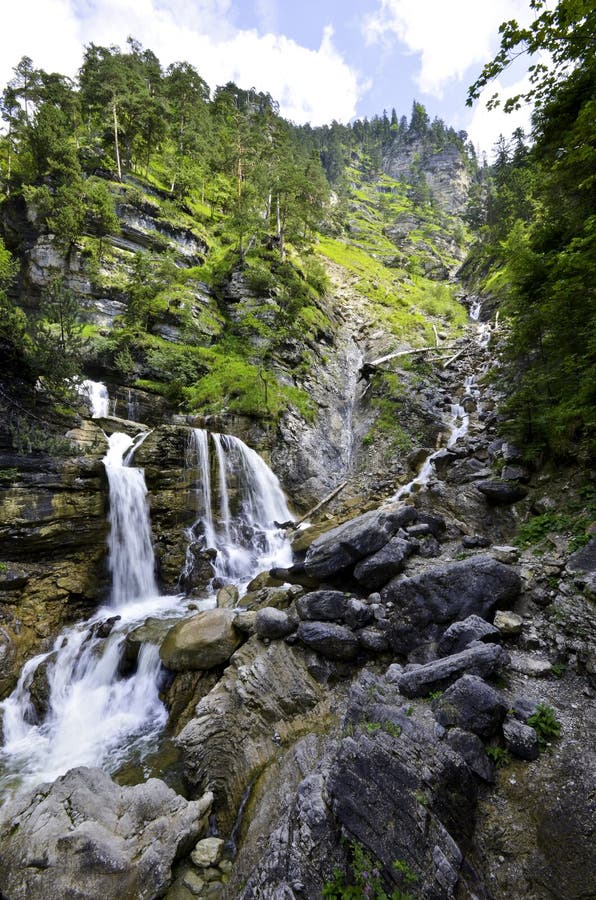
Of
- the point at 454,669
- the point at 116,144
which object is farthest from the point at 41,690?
the point at 116,144

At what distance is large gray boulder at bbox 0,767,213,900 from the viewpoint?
4.30 m

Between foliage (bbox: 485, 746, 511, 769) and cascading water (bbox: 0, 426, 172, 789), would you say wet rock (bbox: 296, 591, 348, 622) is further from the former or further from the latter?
cascading water (bbox: 0, 426, 172, 789)

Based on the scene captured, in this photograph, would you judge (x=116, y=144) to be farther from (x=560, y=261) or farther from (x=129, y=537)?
(x=560, y=261)

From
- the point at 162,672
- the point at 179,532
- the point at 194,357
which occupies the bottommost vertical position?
the point at 162,672

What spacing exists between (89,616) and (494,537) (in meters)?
11.6

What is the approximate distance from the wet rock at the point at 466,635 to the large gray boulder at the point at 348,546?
288 centimetres

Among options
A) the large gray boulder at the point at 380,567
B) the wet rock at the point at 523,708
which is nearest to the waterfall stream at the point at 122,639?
the large gray boulder at the point at 380,567

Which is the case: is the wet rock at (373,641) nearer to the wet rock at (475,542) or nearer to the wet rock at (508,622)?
the wet rock at (508,622)

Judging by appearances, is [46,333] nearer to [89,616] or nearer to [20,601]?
[20,601]

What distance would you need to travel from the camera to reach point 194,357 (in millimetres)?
20094

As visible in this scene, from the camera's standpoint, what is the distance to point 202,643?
307 inches

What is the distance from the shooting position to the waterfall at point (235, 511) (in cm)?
1303

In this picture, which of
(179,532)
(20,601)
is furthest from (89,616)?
(179,532)

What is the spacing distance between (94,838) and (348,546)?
6109mm
